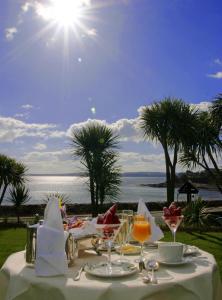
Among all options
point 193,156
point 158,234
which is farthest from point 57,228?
point 193,156

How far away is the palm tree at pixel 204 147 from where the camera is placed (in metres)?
11.6

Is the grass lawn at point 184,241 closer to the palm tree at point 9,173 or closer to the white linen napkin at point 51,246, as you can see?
the white linen napkin at point 51,246

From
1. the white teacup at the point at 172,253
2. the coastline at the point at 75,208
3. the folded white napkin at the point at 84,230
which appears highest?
the folded white napkin at the point at 84,230

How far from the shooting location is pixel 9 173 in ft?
43.1

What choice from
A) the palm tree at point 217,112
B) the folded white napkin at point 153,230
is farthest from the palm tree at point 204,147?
the folded white napkin at point 153,230

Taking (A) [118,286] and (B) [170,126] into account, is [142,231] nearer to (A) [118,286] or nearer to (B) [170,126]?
(A) [118,286]

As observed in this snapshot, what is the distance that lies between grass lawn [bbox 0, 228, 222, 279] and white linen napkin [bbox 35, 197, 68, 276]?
13.1ft

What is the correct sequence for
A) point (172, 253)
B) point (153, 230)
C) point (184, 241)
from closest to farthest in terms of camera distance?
point (172, 253)
point (153, 230)
point (184, 241)

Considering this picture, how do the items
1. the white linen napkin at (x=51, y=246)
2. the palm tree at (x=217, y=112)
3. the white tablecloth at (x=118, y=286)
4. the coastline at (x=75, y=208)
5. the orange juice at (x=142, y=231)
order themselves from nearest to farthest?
the white tablecloth at (x=118, y=286), the white linen napkin at (x=51, y=246), the orange juice at (x=142, y=231), the palm tree at (x=217, y=112), the coastline at (x=75, y=208)

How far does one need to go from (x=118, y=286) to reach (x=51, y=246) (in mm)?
435

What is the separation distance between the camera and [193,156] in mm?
11805

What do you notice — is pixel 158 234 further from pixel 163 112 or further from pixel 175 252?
pixel 163 112

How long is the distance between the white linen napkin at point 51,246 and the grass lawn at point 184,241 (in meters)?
4.01

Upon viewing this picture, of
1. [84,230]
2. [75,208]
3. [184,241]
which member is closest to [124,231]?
[84,230]
